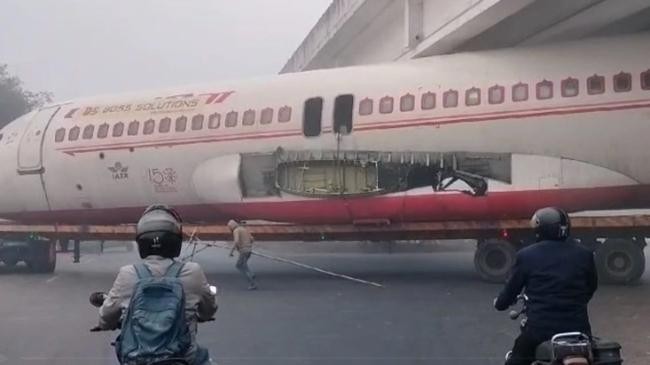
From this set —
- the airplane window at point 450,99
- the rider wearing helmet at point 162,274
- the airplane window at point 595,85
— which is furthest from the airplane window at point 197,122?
the rider wearing helmet at point 162,274

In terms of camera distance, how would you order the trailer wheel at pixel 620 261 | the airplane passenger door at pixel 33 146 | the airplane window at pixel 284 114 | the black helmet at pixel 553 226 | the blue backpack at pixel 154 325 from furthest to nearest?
1. the airplane passenger door at pixel 33 146
2. the airplane window at pixel 284 114
3. the trailer wheel at pixel 620 261
4. the black helmet at pixel 553 226
5. the blue backpack at pixel 154 325

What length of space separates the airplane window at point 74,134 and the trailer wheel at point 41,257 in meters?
3.03

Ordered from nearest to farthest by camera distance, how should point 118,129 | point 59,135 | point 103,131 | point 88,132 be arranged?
point 118,129
point 103,131
point 88,132
point 59,135

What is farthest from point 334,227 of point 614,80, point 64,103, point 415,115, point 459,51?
point 64,103

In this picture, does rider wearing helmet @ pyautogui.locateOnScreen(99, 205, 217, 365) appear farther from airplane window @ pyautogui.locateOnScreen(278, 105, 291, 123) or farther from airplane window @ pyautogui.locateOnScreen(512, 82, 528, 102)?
airplane window @ pyautogui.locateOnScreen(278, 105, 291, 123)

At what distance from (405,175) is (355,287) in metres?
2.40

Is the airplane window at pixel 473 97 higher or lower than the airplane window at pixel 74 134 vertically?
higher

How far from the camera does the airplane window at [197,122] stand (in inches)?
755

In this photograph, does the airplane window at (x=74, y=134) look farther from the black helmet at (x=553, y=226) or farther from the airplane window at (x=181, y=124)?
the black helmet at (x=553, y=226)

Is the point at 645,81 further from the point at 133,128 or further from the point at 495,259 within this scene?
the point at 133,128

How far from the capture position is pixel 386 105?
57.4 feet

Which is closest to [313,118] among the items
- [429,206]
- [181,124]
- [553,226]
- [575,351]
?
[429,206]

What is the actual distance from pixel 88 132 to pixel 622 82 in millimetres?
11756

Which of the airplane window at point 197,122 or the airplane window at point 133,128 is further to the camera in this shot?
the airplane window at point 133,128
